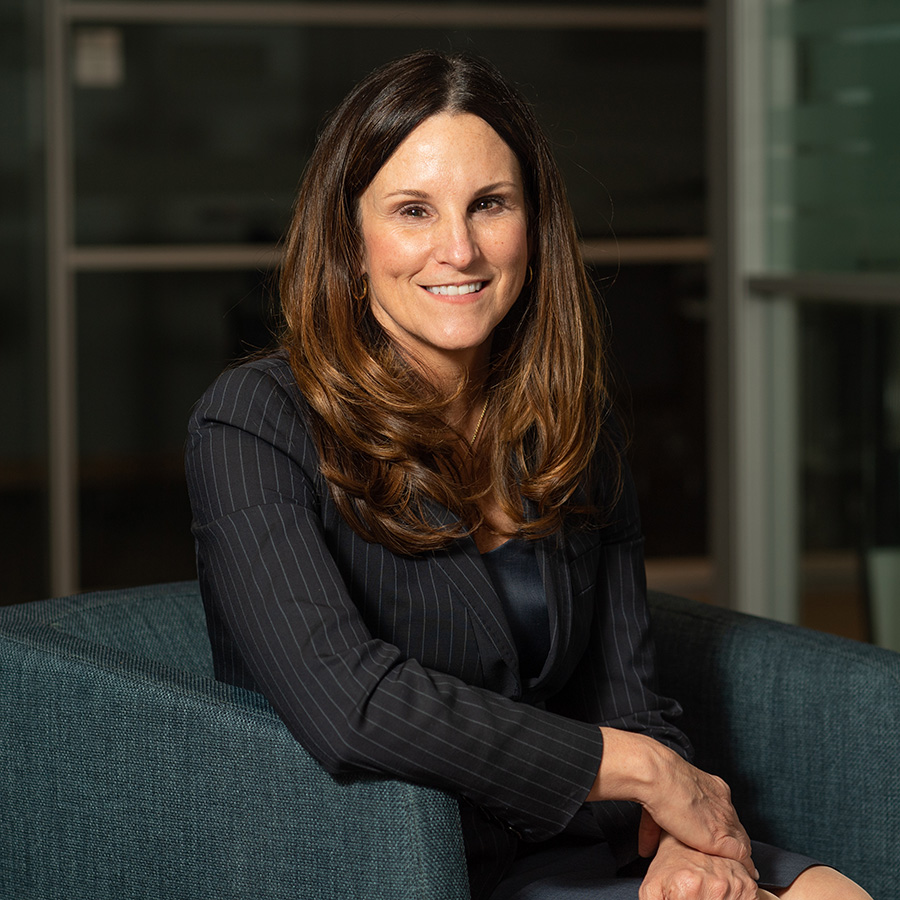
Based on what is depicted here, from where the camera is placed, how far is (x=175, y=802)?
1.29 metres

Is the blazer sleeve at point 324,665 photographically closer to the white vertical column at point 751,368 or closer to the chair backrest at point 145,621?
the chair backrest at point 145,621

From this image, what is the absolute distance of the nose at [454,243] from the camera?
1.42 m

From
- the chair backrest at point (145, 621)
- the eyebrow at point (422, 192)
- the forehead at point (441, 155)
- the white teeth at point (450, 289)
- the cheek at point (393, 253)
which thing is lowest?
the chair backrest at point (145, 621)

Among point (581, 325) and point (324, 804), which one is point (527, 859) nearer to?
point (324, 804)

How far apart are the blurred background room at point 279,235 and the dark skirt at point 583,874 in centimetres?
195

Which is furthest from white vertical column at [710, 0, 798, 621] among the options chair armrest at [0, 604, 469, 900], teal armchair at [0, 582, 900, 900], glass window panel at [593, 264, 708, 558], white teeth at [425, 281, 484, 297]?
chair armrest at [0, 604, 469, 900]

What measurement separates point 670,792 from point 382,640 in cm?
34

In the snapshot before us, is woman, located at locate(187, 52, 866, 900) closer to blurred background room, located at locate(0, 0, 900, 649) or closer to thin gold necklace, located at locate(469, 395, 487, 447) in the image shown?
thin gold necklace, located at locate(469, 395, 487, 447)

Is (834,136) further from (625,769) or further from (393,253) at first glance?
(625,769)

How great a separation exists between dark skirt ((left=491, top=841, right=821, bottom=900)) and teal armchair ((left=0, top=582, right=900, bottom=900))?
0.18 meters

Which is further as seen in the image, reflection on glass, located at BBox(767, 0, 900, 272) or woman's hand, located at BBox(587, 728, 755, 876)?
reflection on glass, located at BBox(767, 0, 900, 272)

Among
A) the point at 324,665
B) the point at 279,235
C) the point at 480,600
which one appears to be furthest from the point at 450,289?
the point at 279,235

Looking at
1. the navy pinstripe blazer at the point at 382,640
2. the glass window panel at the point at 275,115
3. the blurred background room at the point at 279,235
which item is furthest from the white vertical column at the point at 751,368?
the navy pinstripe blazer at the point at 382,640

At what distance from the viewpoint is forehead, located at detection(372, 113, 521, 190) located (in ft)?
4.66
